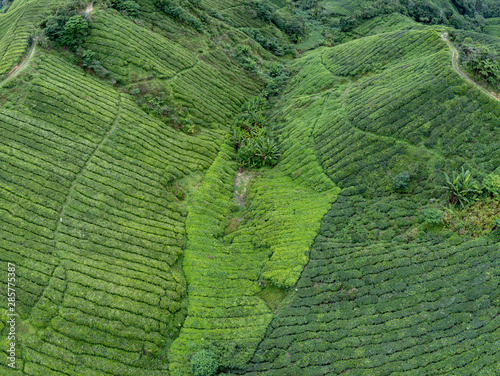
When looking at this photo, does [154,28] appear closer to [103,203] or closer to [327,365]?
[103,203]

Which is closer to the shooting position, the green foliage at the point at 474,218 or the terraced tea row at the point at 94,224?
the terraced tea row at the point at 94,224

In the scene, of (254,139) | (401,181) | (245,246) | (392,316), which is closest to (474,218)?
A: (401,181)

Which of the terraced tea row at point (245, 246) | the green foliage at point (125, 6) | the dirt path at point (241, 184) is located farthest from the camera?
the green foliage at point (125, 6)

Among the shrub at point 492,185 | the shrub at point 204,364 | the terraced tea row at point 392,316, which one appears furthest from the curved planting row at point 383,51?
the shrub at point 204,364

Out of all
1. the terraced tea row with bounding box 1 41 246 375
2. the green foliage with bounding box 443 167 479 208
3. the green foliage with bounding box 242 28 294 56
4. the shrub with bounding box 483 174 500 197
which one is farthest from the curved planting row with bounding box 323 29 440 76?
the terraced tea row with bounding box 1 41 246 375

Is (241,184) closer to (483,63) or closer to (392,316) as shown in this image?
(392,316)

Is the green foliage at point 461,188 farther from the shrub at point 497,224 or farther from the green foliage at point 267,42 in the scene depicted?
the green foliage at point 267,42

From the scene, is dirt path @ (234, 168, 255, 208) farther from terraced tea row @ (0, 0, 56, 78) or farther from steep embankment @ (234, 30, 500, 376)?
terraced tea row @ (0, 0, 56, 78)
